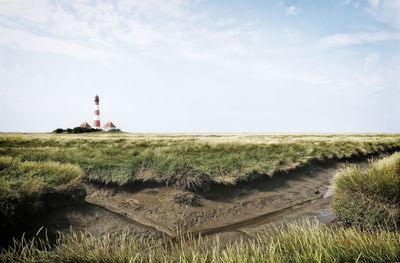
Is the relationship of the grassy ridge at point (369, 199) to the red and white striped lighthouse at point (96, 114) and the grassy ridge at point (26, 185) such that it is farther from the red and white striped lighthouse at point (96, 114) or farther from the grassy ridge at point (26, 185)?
the red and white striped lighthouse at point (96, 114)

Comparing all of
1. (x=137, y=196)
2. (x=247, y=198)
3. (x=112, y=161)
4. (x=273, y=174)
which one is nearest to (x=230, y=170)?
(x=247, y=198)

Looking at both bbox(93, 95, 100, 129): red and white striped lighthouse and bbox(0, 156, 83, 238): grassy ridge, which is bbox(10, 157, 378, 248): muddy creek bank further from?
bbox(93, 95, 100, 129): red and white striped lighthouse

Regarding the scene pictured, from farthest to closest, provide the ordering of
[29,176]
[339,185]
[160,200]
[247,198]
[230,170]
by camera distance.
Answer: [230,170], [247,198], [160,200], [339,185], [29,176]

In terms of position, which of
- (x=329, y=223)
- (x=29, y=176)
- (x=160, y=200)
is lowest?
(x=329, y=223)

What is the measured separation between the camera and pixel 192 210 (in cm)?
914

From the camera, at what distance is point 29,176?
8.04 meters

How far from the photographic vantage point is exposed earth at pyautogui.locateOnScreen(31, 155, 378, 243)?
770 cm

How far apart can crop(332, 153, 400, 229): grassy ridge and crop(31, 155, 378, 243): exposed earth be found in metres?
0.98

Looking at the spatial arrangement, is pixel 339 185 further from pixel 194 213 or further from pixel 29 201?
pixel 29 201

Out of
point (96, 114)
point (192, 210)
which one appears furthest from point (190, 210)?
point (96, 114)

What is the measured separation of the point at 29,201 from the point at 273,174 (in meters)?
10.4

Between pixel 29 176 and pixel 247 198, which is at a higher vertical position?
pixel 29 176

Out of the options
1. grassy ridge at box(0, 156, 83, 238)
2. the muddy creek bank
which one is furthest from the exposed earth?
grassy ridge at box(0, 156, 83, 238)

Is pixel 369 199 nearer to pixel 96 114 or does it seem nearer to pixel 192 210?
pixel 192 210
